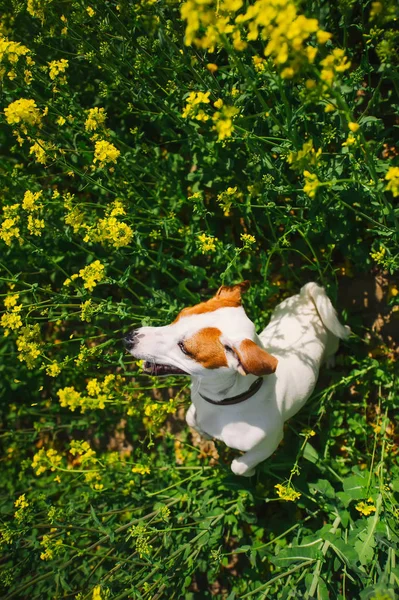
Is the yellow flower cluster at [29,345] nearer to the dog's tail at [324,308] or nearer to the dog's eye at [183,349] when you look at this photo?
the dog's eye at [183,349]

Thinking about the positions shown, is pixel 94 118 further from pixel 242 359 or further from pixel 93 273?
pixel 242 359

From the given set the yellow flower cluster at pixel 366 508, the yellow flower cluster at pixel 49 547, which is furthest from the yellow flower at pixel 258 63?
the yellow flower cluster at pixel 49 547

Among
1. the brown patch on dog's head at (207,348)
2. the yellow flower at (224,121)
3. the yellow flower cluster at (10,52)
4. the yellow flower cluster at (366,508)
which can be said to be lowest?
the yellow flower cluster at (366,508)

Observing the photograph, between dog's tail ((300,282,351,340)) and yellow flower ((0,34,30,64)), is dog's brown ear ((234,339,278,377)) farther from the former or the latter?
yellow flower ((0,34,30,64))

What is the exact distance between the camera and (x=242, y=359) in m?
2.45

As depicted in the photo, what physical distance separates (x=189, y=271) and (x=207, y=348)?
1349mm

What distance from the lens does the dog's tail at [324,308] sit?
3.29 metres

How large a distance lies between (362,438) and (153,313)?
1895 millimetres

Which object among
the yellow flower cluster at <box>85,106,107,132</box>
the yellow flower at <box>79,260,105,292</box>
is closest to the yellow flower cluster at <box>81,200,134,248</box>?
the yellow flower at <box>79,260,105,292</box>

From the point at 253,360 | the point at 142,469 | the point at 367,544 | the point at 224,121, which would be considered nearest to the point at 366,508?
the point at 367,544

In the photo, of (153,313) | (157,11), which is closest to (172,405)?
(153,313)

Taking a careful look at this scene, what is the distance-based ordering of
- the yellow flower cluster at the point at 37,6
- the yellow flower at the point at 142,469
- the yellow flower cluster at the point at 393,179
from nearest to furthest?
the yellow flower cluster at the point at 393,179 → the yellow flower cluster at the point at 37,6 → the yellow flower at the point at 142,469

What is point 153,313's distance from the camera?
379cm

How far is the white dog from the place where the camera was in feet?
8.45
